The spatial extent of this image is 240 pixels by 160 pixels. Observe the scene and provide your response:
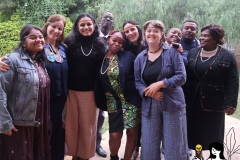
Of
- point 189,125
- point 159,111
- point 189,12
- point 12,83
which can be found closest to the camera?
point 12,83

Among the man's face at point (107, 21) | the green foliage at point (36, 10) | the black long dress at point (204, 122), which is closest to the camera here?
the black long dress at point (204, 122)

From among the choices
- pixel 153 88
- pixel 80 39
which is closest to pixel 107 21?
pixel 80 39

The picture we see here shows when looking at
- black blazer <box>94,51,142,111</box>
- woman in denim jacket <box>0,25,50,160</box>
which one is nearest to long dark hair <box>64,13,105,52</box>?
black blazer <box>94,51,142,111</box>

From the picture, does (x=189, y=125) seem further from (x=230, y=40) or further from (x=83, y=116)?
(x=230, y=40)

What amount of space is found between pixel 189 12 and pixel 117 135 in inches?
353

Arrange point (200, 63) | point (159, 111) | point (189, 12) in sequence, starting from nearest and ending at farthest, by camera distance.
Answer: point (159, 111) → point (200, 63) → point (189, 12)

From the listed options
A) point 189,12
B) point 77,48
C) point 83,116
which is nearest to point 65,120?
point 83,116

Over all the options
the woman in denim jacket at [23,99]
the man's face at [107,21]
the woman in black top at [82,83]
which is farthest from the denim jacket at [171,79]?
the man's face at [107,21]

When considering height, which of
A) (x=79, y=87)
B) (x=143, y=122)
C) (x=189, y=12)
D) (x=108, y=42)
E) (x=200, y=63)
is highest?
(x=189, y=12)

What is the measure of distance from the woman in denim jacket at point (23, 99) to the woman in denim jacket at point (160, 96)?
3.57ft

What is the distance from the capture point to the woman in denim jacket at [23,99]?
243cm

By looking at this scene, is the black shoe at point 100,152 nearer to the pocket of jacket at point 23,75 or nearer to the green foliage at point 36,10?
the pocket of jacket at point 23,75

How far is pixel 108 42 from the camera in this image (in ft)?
10.4

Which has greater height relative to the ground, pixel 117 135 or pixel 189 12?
pixel 189 12
